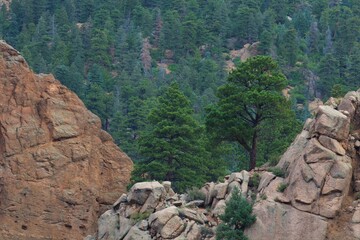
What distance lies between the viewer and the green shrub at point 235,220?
3541 centimetres

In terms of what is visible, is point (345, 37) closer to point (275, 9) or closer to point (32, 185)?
point (275, 9)

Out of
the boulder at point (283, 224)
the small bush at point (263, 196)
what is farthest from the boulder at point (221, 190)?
the boulder at point (283, 224)

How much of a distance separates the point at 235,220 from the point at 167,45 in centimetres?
8863

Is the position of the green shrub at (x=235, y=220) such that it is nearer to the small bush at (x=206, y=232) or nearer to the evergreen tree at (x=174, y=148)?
the small bush at (x=206, y=232)

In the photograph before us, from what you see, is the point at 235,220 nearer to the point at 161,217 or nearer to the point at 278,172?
the point at 278,172

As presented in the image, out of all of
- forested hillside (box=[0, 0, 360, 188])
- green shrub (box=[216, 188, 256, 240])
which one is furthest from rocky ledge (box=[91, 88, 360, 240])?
forested hillside (box=[0, 0, 360, 188])

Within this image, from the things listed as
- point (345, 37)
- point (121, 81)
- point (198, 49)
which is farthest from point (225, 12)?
point (121, 81)

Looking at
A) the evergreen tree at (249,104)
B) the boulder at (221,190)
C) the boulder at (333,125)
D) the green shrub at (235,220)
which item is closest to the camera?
the green shrub at (235,220)

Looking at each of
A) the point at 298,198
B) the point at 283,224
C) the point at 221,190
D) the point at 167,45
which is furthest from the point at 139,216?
the point at 167,45

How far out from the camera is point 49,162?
57.2 metres

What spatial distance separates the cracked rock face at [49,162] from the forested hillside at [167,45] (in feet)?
85.0

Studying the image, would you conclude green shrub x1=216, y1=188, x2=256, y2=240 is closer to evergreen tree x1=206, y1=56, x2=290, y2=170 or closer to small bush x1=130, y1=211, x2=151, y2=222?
small bush x1=130, y1=211, x2=151, y2=222

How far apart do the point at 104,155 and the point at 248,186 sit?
2238cm

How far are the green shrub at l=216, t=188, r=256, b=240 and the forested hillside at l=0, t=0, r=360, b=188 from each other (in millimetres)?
49132
